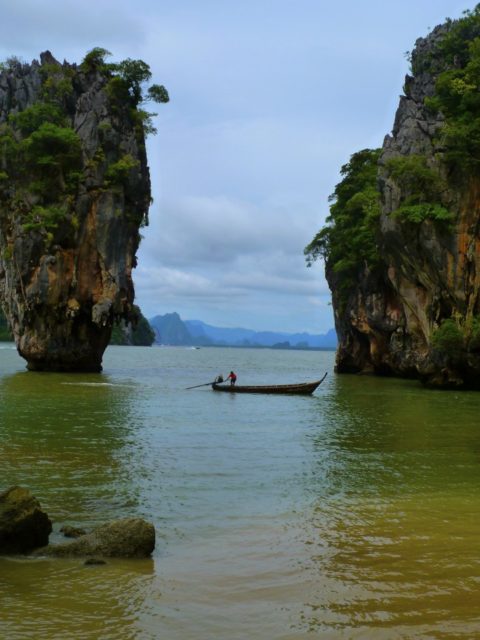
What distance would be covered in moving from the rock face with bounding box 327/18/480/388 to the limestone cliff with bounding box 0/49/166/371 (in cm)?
1715

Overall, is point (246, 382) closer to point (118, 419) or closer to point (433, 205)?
point (433, 205)

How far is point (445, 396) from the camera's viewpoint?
31094 millimetres

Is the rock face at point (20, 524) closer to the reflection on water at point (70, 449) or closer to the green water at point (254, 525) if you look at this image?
the green water at point (254, 525)

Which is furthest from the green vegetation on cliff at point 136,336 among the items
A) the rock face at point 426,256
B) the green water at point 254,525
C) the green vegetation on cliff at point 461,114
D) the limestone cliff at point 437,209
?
the green water at point 254,525

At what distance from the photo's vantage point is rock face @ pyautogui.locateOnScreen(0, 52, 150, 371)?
40.1 meters

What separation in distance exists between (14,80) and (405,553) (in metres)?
44.2

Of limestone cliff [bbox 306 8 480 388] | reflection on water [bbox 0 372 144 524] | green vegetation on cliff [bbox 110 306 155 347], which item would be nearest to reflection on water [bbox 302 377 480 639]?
reflection on water [bbox 0 372 144 524]

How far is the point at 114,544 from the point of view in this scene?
25.0ft

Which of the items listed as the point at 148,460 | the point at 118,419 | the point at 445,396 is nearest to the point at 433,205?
the point at 445,396

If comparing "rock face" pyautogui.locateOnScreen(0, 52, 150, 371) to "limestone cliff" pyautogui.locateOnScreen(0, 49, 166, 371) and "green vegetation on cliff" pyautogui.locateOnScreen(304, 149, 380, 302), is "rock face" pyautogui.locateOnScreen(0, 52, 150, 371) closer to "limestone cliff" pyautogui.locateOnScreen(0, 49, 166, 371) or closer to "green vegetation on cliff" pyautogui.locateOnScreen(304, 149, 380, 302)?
"limestone cliff" pyautogui.locateOnScreen(0, 49, 166, 371)

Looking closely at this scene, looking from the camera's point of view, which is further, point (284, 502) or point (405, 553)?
point (284, 502)

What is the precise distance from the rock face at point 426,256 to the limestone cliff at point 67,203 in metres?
17.2

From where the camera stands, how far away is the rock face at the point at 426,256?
32.8 m

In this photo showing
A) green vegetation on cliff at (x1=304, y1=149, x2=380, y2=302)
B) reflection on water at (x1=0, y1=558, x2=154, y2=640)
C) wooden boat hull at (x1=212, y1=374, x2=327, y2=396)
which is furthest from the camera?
green vegetation on cliff at (x1=304, y1=149, x2=380, y2=302)
